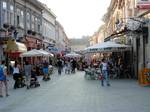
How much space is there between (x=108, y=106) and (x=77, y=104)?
4.38 feet

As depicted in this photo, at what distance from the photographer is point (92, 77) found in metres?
34.5

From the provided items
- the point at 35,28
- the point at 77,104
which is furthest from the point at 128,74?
the point at 35,28

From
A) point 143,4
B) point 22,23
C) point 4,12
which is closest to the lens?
point 143,4

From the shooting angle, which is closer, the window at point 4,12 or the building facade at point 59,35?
the window at point 4,12

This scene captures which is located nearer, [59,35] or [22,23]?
[22,23]

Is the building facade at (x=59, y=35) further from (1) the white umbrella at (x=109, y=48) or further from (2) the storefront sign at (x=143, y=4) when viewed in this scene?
(2) the storefront sign at (x=143, y=4)

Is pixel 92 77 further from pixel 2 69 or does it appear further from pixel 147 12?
pixel 2 69

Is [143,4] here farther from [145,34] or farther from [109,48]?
[109,48]

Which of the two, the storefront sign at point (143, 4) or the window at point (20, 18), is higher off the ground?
the window at point (20, 18)

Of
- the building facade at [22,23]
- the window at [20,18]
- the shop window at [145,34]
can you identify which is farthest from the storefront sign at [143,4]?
the window at [20,18]

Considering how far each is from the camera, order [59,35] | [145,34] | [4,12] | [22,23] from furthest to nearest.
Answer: [59,35]
[22,23]
[4,12]
[145,34]

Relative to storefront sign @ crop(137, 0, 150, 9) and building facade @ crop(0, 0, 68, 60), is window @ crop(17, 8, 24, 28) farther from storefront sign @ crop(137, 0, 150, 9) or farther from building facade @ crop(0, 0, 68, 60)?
storefront sign @ crop(137, 0, 150, 9)

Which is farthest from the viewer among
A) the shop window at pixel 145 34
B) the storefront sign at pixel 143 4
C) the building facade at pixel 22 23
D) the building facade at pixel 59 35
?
the building facade at pixel 59 35

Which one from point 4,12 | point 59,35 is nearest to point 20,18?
point 4,12
